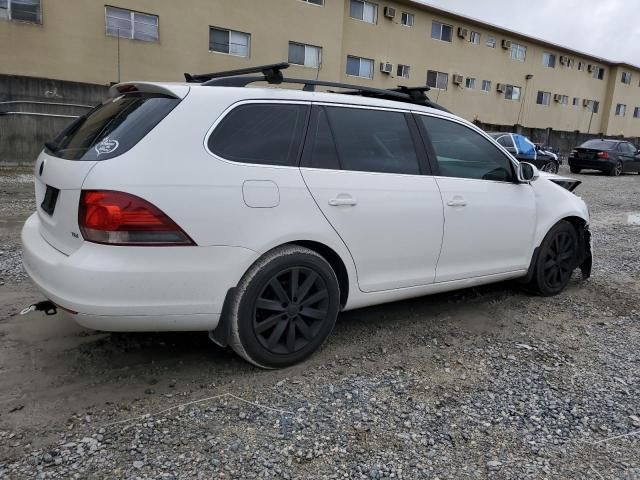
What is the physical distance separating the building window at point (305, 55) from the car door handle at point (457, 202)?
61.3 ft

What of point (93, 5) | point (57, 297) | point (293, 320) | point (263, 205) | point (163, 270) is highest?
point (93, 5)

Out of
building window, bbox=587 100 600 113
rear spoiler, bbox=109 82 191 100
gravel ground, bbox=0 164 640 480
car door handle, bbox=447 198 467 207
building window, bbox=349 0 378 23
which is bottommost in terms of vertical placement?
gravel ground, bbox=0 164 640 480

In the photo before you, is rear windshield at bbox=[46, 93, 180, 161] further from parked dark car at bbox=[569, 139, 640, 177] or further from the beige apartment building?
parked dark car at bbox=[569, 139, 640, 177]

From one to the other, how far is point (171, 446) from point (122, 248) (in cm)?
100

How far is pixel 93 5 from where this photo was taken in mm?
16578

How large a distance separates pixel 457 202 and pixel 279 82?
5.17 ft

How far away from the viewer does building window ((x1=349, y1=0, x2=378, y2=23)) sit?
23.3 metres

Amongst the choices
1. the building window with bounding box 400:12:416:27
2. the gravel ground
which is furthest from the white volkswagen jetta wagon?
the building window with bounding box 400:12:416:27

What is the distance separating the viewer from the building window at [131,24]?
55.9ft

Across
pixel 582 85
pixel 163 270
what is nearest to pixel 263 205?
pixel 163 270

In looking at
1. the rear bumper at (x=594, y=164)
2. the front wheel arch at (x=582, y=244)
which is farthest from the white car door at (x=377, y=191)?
the rear bumper at (x=594, y=164)

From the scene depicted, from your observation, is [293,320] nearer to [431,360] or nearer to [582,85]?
[431,360]

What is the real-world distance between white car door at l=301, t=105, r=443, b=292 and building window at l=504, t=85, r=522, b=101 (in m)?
31.3

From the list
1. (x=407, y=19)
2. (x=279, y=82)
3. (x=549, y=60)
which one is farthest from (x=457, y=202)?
(x=549, y=60)
